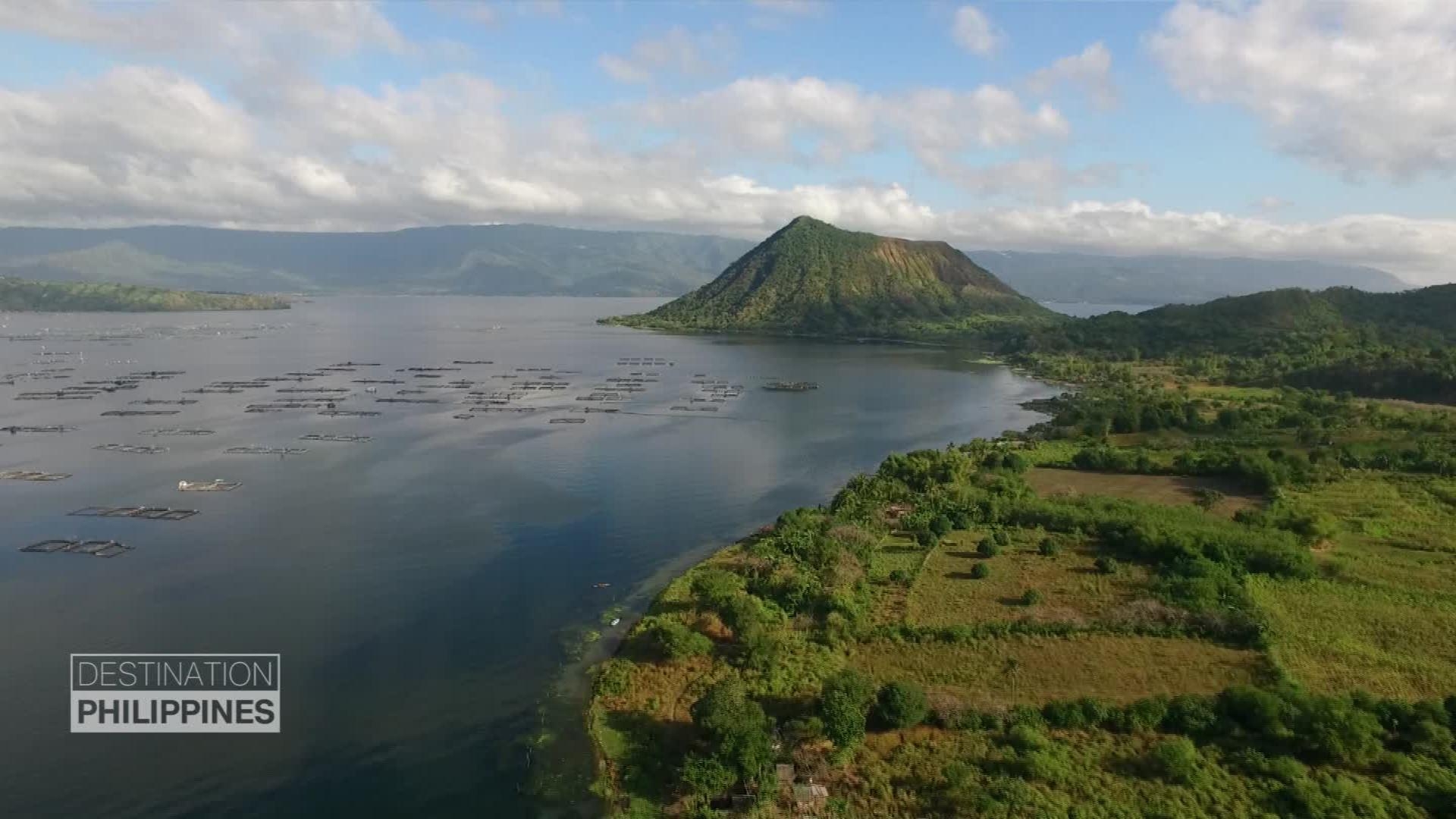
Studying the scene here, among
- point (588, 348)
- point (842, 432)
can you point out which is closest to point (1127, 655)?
point (842, 432)

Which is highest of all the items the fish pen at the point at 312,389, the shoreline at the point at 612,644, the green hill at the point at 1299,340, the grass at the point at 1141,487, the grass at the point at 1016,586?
the green hill at the point at 1299,340

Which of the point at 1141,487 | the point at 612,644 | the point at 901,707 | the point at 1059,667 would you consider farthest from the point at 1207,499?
the point at 612,644

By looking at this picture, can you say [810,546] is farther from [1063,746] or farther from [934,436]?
[934,436]

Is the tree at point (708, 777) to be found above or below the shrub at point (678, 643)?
below

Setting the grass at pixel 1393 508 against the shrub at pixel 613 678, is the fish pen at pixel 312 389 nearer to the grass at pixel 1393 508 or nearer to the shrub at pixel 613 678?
the shrub at pixel 613 678

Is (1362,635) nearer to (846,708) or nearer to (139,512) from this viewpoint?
(846,708)

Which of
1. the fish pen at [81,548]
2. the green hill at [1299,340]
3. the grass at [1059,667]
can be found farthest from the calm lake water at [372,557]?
the green hill at [1299,340]

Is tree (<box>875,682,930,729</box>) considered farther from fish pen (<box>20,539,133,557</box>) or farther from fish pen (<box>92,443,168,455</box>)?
fish pen (<box>92,443,168,455</box>)
